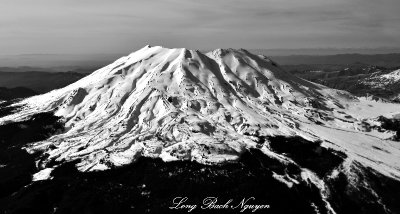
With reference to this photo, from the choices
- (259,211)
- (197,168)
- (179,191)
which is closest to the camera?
(259,211)

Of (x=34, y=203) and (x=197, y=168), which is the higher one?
(x=197, y=168)

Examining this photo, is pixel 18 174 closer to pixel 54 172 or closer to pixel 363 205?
pixel 54 172

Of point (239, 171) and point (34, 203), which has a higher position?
point (239, 171)

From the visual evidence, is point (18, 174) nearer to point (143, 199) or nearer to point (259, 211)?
point (143, 199)

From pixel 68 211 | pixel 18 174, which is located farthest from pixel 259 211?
pixel 18 174

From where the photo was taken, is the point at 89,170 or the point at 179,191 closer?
the point at 179,191

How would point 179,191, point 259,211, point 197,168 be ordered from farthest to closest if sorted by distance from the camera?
1. point 197,168
2. point 179,191
3. point 259,211

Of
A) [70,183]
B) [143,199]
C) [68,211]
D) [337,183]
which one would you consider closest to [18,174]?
[70,183]

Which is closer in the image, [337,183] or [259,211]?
[259,211]
